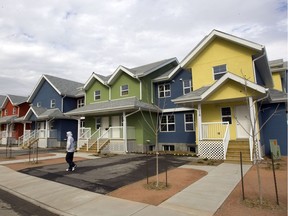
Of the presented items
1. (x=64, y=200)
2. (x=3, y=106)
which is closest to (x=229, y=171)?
(x=64, y=200)

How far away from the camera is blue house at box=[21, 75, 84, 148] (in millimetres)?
26750

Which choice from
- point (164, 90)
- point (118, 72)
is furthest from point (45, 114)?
point (164, 90)

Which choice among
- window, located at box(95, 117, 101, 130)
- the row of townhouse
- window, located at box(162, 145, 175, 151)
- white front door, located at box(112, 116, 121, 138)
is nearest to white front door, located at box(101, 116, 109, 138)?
the row of townhouse

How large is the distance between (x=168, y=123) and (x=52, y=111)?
15582 mm

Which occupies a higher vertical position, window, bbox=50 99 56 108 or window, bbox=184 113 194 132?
window, bbox=50 99 56 108

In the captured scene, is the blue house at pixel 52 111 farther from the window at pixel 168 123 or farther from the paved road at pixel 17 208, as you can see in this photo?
the paved road at pixel 17 208

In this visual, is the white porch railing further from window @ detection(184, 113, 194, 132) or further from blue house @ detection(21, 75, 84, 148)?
blue house @ detection(21, 75, 84, 148)

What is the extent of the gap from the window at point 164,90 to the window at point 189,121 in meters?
2.75

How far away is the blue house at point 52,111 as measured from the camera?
87.8ft

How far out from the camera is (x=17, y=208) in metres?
6.09

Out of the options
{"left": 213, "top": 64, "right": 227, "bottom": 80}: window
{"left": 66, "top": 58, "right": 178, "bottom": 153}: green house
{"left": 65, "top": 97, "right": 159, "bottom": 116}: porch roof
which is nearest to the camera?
{"left": 213, "top": 64, "right": 227, "bottom": 80}: window

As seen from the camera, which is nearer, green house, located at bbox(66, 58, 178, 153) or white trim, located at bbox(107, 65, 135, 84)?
green house, located at bbox(66, 58, 178, 153)

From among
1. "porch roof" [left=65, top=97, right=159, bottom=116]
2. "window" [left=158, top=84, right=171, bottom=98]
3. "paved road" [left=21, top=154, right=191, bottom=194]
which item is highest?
"window" [left=158, top=84, right=171, bottom=98]

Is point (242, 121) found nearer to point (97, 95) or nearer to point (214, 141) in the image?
point (214, 141)
